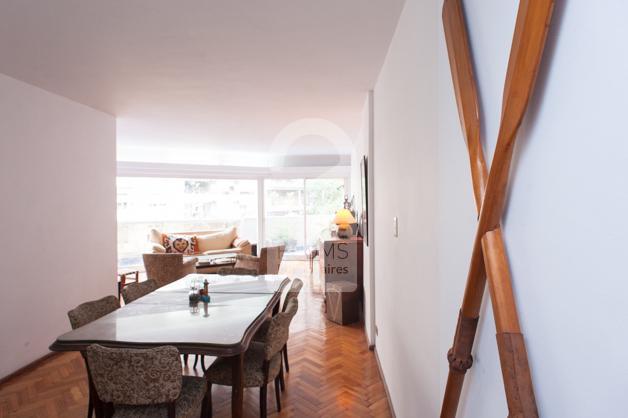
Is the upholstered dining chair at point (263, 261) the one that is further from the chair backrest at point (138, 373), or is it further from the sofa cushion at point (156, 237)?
the chair backrest at point (138, 373)

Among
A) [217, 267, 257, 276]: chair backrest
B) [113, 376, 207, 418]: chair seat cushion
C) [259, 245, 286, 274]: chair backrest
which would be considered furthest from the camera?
[259, 245, 286, 274]: chair backrest

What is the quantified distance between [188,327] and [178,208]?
6641 millimetres

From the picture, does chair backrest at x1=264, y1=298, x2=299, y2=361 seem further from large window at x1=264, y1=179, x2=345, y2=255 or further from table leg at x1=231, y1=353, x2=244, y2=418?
large window at x1=264, y1=179, x2=345, y2=255

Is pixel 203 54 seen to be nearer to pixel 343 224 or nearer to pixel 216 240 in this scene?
pixel 343 224

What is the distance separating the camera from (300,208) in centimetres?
877

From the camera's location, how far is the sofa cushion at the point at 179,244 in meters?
7.00

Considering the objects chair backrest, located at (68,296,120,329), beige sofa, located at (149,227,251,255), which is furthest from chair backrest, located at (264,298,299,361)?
beige sofa, located at (149,227,251,255)

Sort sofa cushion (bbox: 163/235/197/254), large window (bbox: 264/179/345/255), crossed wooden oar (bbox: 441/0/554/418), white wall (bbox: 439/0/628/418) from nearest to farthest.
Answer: white wall (bbox: 439/0/628/418)
crossed wooden oar (bbox: 441/0/554/418)
sofa cushion (bbox: 163/235/197/254)
large window (bbox: 264/179/345/255)

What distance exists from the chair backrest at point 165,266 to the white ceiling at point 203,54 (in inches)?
78.3

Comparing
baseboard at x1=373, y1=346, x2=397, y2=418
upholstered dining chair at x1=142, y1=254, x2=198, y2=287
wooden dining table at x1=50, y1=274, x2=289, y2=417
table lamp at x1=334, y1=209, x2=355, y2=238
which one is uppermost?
table lamp at x1=334, y1=209, x2=355, y2=238

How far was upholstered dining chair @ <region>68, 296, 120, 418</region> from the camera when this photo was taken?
2180mm

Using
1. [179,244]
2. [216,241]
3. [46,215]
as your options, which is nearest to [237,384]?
[46,215]

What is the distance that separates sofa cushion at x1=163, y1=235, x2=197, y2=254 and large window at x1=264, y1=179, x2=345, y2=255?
1.97 metres

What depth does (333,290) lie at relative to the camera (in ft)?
13.9
